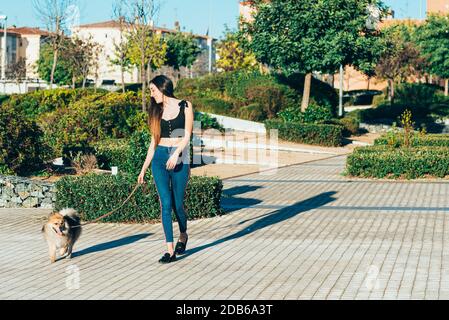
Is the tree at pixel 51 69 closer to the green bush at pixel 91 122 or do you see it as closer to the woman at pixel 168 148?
the green bush at pixel 91 122

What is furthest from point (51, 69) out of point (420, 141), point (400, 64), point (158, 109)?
point (158, 109)

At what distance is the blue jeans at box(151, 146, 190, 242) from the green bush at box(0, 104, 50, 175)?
758 cm

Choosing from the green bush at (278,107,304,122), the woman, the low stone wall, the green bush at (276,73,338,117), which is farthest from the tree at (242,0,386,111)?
the woman

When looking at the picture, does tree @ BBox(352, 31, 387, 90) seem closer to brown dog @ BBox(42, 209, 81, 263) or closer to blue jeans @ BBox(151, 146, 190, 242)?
blue jeans @ BBox(151, 146, 190, 242)

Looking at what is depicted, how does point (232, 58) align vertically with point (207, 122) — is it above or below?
above

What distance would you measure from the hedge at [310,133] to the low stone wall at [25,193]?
55.6 ft

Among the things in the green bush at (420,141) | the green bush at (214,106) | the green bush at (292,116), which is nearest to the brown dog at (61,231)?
the green bush at (420,141)

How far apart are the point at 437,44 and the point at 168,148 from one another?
48958 millimetres

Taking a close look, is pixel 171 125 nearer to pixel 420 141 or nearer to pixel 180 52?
pixel 420 141

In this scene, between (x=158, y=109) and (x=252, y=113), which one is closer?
(x=158, y=109)

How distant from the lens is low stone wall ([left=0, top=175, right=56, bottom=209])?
45.2 feet

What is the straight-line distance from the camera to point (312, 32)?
3384 centimetres

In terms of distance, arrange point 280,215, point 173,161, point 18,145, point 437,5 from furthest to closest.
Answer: point 437,5, point 18,145, point 280,215, point 173,161
